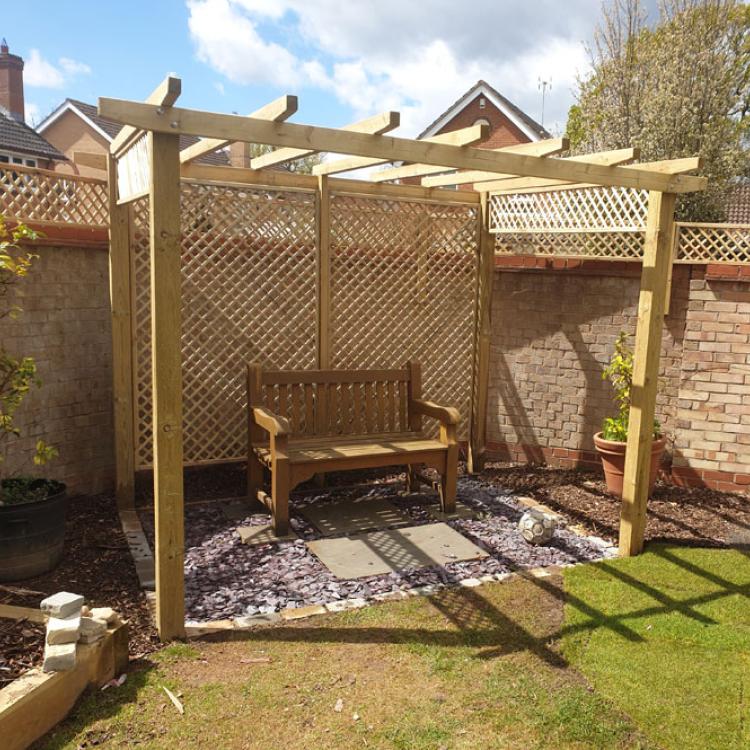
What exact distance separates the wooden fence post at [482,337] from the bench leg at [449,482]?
117 centimetres

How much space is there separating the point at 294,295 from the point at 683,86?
31.2ft

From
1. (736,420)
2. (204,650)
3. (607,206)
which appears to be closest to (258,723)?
(204,650)

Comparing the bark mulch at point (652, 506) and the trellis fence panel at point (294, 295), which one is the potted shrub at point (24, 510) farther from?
the bark mulch at point (652, 506)

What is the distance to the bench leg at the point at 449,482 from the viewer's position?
16.4 feet

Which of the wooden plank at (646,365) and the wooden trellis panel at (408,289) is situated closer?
the wooden plank at (646,365)

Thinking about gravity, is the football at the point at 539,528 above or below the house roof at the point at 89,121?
below

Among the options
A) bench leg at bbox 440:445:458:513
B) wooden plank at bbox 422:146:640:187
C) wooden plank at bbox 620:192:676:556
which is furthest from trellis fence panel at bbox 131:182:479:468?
wooden plank at bbox 620:192:676:556

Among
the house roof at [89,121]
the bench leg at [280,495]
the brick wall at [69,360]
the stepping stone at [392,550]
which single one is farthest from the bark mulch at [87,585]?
the house roof at [89,121]

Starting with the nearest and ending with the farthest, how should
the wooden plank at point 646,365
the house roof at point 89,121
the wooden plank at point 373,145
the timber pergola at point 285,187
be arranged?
the wooden plank at point 373,145, the timber pergola at point 285,187, the wooden plank at point 646,365, the house roof at point 89,121

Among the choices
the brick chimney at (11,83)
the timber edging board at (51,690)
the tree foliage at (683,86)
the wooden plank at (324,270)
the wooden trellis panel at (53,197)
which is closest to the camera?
the timber edging board at (51,690)

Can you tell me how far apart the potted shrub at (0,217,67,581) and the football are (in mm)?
2894

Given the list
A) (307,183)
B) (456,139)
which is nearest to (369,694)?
(456,139)

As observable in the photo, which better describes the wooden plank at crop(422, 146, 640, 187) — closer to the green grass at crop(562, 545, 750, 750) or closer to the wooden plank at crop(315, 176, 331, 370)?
the wooden plank at crop(315, 176, 331, 370)

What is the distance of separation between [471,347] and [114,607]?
150 inches
